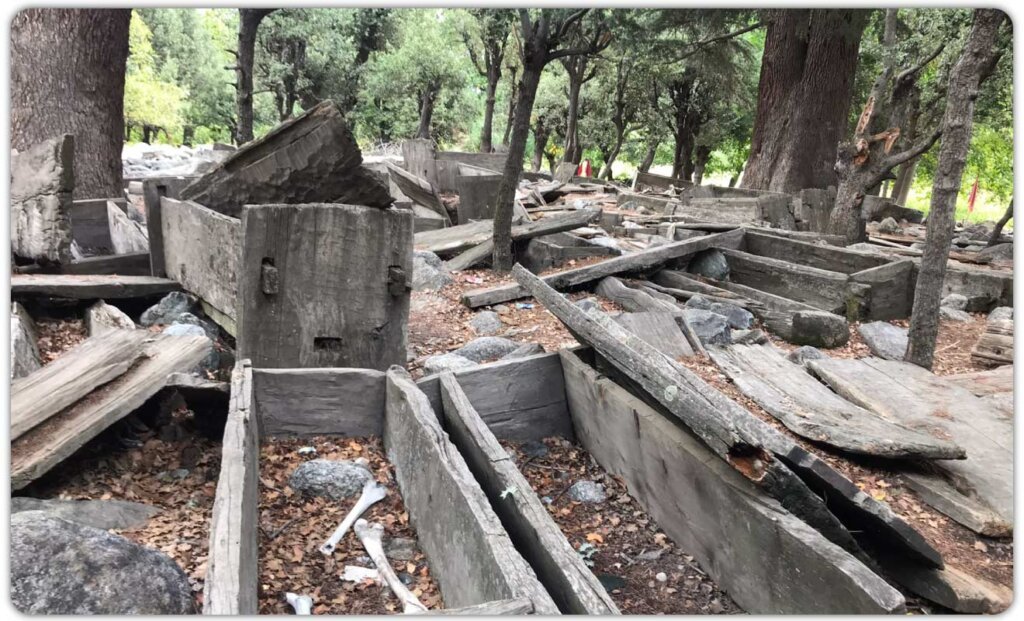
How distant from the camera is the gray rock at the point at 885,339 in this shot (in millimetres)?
5660

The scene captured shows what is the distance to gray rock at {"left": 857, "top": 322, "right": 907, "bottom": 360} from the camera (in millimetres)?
5660

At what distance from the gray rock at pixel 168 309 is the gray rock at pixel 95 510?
2.44 metres

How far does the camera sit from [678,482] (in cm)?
320

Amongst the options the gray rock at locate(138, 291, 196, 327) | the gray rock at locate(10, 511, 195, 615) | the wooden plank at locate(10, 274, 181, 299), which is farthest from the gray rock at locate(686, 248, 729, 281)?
the gray rock at locate(10, 511, 195, 615)

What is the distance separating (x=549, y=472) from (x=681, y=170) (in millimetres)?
23798

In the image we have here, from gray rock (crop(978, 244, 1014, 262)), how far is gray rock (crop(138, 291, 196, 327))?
8938 millimetres

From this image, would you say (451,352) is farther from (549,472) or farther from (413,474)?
(413,474)

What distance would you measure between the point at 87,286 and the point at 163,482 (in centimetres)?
233

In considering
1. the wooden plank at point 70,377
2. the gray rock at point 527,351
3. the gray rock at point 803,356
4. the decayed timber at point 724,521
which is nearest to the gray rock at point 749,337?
the gray rock at point 803,356

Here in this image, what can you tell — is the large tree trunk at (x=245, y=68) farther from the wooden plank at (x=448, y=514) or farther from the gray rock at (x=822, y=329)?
the wooden plank at (x=448, y=514)

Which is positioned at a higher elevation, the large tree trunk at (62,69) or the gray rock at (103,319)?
the large tree trunk at (62,69)

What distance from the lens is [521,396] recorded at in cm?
441

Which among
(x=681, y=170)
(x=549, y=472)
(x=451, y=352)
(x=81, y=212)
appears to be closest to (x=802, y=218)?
(x=451, y=352)

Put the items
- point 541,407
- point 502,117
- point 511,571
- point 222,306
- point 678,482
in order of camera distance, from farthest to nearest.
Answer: point 502,117, point 222,306, point 541,407, point 678,482, point 511,571
